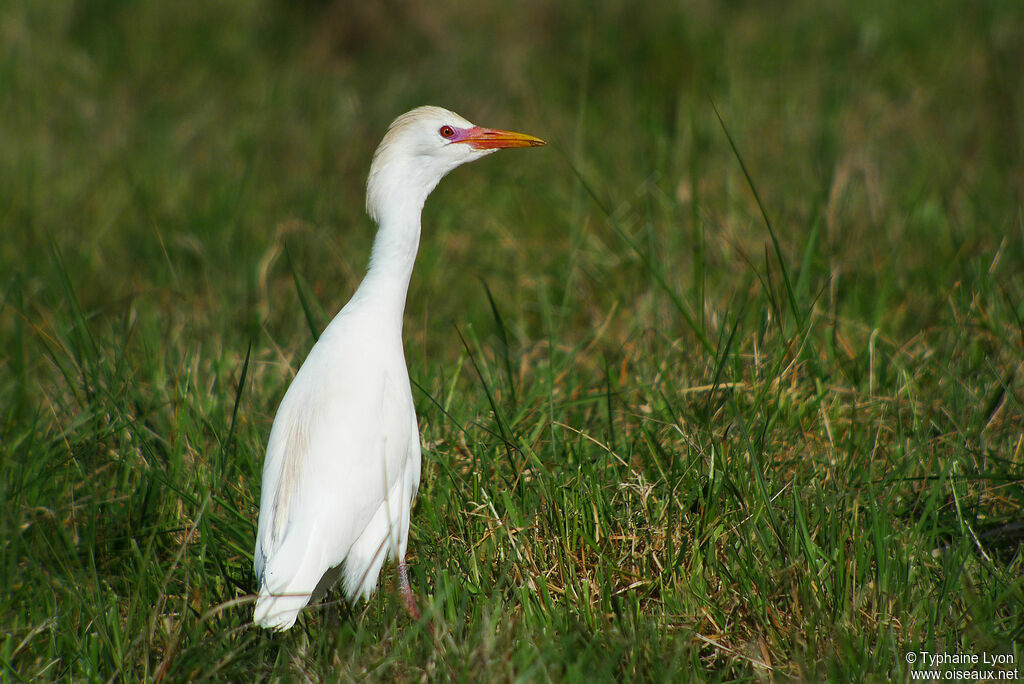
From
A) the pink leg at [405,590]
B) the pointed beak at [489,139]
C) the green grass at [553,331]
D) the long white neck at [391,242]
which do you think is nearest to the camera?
the green grass at [553,331]

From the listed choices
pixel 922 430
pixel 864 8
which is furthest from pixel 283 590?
pixel 864 8

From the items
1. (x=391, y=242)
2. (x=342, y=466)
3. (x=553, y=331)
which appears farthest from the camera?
(x=553, y=331)

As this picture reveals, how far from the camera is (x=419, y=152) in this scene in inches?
118

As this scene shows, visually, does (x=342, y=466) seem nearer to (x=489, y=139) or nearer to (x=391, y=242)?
(x=391, y=242)

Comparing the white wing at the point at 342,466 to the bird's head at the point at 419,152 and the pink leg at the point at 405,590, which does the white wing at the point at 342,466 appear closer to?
the pink leg at the point at 405,590

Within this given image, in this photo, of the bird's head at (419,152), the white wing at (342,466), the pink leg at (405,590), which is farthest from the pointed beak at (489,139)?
the pink leg at (405,590)

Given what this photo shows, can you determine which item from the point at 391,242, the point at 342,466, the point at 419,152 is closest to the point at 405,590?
the point at 342,466

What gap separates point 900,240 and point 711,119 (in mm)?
1646

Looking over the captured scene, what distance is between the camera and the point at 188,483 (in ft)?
10.5

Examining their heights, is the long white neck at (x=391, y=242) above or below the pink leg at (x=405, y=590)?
above

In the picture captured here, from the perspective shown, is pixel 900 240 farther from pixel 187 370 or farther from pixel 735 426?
pixel 187 370

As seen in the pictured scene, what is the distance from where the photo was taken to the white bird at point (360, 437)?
2.57 metres

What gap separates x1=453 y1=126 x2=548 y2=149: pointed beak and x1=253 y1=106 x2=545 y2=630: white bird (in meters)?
0.03

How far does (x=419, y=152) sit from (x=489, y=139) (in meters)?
0.24
